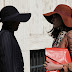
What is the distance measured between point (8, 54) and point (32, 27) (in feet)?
17.8

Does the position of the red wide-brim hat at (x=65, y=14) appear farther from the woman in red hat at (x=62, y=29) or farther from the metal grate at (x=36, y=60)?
the metal grate at (x=36, y=60)

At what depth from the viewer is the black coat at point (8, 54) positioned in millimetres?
2807

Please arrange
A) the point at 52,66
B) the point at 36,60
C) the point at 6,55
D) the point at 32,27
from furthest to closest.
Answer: the point at 36,60 < the point at 32,27 < the point at 52,66 < the point at 6,55

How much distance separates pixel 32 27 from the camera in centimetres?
820

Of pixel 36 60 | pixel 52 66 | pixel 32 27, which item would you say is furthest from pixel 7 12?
pixel 36 60

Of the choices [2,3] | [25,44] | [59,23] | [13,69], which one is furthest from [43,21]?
[13,69]

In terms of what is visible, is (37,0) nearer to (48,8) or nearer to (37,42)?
(48,8)

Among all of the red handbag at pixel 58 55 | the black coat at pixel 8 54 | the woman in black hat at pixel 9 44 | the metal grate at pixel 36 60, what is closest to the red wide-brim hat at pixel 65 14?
the red handbag at pixel 58 55

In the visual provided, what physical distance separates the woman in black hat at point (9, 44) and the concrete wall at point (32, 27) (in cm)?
432

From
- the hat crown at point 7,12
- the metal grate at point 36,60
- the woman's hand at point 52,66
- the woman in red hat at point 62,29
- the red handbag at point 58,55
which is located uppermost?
the hat crown at point 7,12

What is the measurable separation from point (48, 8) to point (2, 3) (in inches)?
91.0

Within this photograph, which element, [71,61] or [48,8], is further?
[48,8]

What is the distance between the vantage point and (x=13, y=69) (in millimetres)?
2863

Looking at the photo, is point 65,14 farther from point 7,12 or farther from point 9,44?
point 9,44
